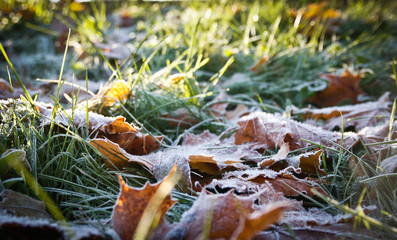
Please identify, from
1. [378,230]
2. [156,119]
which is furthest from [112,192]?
[378,230]

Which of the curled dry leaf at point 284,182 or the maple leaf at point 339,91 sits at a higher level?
the curled dry leaf at point 284,182

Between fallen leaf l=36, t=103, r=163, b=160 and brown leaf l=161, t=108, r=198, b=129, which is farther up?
fallen leaf l=36, t=103, r=163, b=160

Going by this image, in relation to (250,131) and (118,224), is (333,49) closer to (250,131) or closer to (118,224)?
(250,131)

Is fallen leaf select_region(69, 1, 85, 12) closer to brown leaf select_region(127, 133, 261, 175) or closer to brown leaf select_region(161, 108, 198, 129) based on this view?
brown leaf select_region(161, 108, 198, 129)

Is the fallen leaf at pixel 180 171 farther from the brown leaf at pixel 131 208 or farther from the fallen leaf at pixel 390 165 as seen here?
the fallen leaf at pixel 390 165

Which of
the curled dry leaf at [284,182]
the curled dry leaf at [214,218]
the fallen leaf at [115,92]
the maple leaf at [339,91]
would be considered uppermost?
the fallen leaf at [115,92]

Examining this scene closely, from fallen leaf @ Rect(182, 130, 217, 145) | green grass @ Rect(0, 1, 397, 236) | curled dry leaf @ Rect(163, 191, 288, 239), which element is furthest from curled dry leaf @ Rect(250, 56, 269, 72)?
curled dry leaf @ Rect(163, 191, 288, 239)

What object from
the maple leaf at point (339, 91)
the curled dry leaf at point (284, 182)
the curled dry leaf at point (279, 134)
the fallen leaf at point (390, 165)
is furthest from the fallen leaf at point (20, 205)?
the maple leaf at point (339, 91)

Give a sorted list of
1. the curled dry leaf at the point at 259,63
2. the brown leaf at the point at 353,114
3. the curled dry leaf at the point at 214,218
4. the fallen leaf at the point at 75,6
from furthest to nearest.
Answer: the fallen leaf at the point at 75,6, the curled dry leaf at the point at 259,63, the brown leaf at the point at 353,114, the curled dry leaf at the point at 214,218
